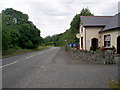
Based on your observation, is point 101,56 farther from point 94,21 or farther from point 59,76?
point 94,21

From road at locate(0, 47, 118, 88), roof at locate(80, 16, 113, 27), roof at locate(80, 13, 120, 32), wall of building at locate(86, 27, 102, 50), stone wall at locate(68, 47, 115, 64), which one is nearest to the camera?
road at locate(0, 47, 118, 88)

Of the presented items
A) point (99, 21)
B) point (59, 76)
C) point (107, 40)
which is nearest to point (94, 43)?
point (107, 40)

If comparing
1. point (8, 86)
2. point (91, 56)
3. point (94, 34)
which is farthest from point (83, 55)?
point (8, 86)

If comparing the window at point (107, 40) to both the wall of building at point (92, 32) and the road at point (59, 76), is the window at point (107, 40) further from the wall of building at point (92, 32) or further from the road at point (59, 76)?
the road at point (59, 76)

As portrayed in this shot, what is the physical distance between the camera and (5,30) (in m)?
21.1

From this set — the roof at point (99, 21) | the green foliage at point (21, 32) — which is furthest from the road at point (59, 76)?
the green foliage at point (21, 32)

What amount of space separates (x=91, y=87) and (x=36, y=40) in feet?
131

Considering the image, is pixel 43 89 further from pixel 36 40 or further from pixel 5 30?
pixel 36 40

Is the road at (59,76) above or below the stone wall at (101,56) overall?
below

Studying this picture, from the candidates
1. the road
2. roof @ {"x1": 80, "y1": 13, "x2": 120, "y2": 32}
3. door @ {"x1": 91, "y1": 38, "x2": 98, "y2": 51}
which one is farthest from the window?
Answer: the road

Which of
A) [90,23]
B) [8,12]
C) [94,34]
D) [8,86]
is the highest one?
[8,12]

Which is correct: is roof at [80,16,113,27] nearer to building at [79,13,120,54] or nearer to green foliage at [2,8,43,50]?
building at [79,13,120,54]

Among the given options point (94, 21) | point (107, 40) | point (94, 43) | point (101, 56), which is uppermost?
point (94, 21)

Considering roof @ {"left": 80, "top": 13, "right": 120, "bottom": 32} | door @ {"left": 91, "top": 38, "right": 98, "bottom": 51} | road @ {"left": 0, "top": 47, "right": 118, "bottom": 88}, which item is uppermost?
roof @ {"left": 80, "top": 13, "right": 120, "bottom": 32}
